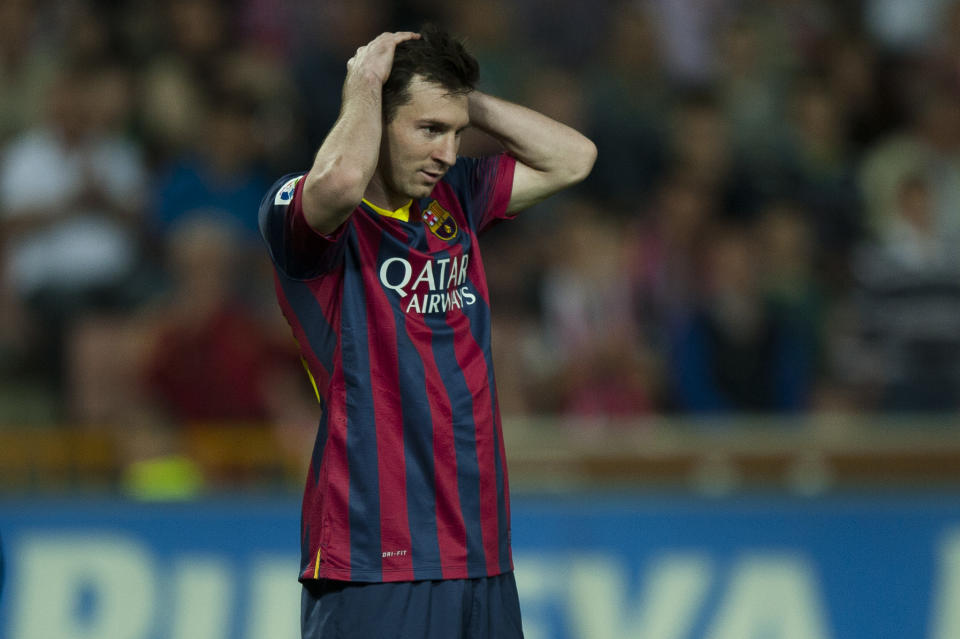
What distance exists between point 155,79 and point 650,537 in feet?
14.4

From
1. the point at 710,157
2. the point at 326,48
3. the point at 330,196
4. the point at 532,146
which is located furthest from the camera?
the point at 326,48

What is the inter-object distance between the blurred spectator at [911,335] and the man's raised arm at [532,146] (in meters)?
4.64

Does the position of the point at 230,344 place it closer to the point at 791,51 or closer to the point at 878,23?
the point at 791,51

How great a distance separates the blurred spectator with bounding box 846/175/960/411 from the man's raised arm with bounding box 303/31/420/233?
17.6ft

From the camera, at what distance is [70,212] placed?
26.7 ft

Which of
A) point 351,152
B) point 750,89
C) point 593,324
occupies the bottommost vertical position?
point 351,152

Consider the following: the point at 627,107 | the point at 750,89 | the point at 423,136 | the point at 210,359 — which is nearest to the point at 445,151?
the point at 423,136

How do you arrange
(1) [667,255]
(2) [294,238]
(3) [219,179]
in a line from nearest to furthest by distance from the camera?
1. (2) [294,238]
2. (3) [219,179]
3. (1) [667,255]

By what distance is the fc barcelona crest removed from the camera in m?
3.64

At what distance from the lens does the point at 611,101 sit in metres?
9.55

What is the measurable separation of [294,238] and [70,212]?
5085mm

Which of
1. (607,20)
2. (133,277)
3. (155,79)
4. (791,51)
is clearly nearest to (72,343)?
(133,277)

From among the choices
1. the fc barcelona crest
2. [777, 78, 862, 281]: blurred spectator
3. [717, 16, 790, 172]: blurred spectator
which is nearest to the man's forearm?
the fc barcelona crest

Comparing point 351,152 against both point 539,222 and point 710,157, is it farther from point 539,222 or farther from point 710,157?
point 710,157
